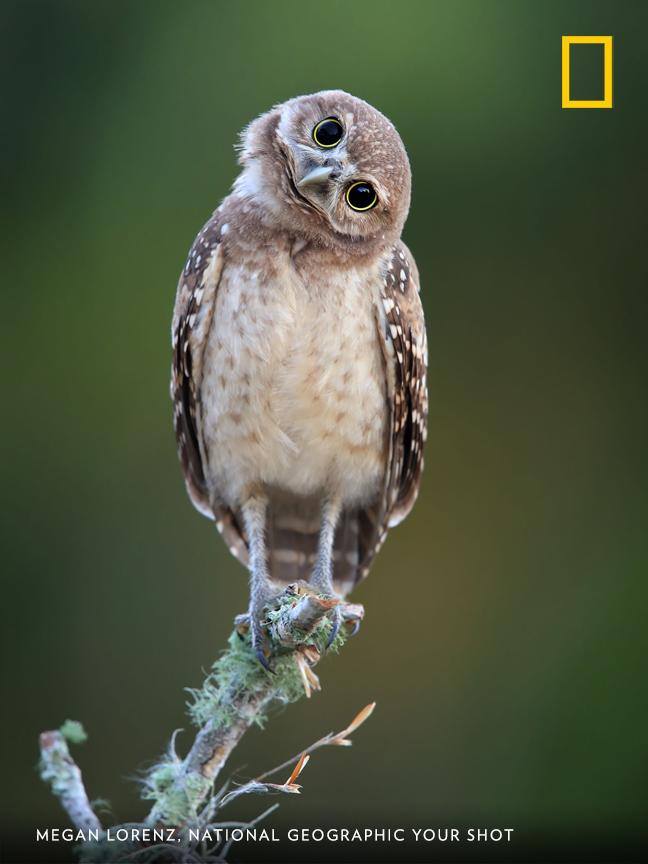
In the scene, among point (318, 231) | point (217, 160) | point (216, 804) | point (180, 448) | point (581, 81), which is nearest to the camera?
point (216, 804)

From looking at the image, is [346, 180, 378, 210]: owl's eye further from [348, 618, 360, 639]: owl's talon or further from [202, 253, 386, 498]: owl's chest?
[348, 618, 360, 639]: owl's talon

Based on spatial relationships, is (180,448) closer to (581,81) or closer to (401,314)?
(401,314)

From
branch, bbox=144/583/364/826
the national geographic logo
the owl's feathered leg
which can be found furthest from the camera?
the national geographic logo

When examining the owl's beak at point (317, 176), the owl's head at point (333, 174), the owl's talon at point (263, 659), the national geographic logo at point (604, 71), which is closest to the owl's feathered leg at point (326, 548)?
the owl's talon at point (263, 659)

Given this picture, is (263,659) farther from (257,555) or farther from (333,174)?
(333,174)

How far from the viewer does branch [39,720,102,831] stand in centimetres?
218

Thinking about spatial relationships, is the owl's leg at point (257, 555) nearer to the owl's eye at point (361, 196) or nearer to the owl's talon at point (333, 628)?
the owl's talon at point (333, 628)

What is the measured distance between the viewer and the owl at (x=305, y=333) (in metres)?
2.94

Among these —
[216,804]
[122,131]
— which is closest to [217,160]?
[122,131]

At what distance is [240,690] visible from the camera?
266cm

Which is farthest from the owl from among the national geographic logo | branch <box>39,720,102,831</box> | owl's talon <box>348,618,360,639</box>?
the national geographic logo

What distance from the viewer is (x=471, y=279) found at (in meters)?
4.54

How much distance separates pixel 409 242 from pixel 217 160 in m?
0.84

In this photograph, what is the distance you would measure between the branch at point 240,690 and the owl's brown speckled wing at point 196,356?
0.54 metres
